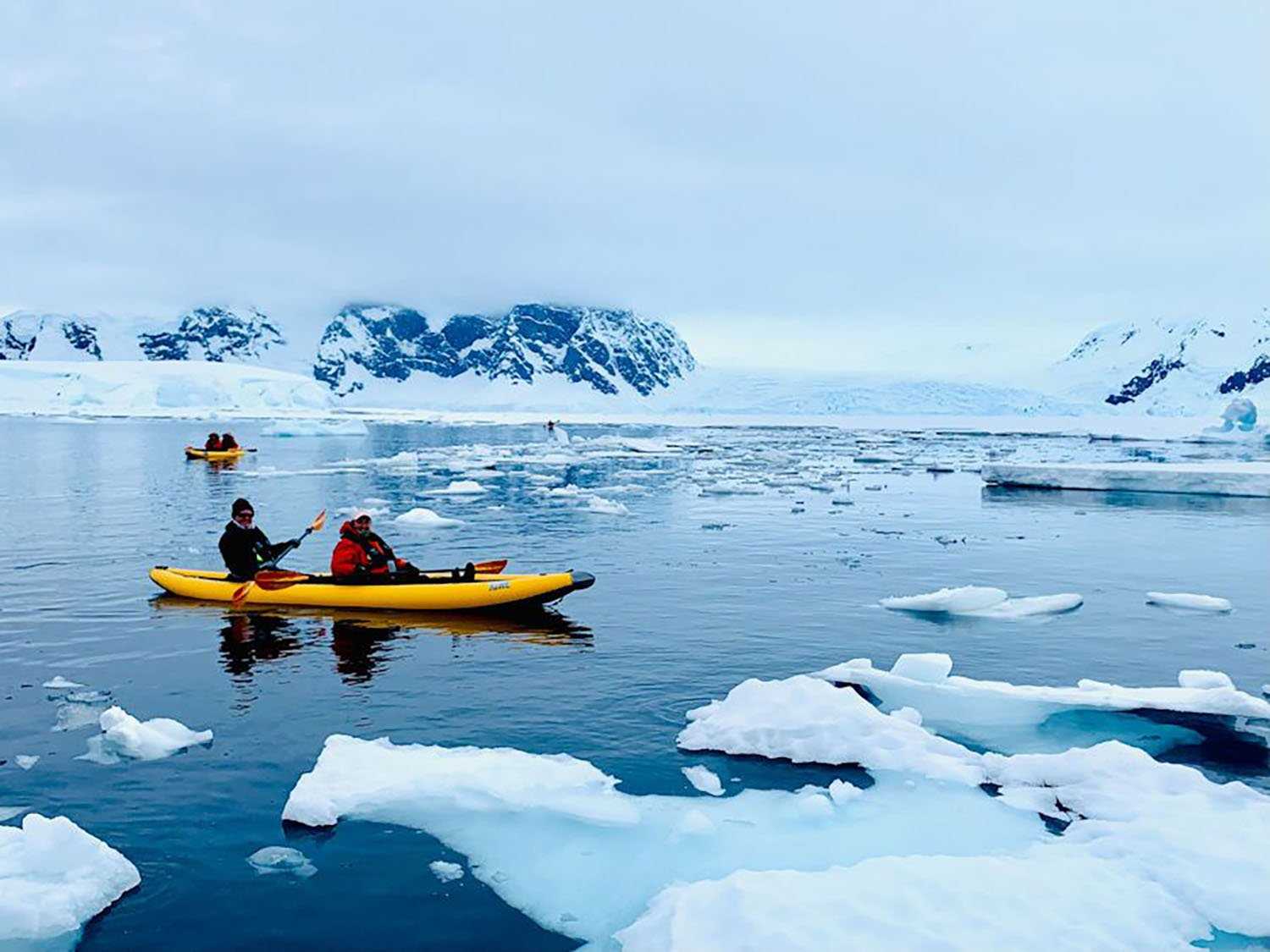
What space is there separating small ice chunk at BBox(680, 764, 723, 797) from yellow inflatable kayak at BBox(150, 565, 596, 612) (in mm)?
5802

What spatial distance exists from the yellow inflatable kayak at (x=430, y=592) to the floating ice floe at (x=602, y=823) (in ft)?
18.0

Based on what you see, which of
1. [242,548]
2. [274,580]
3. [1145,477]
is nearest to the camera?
[274,580]

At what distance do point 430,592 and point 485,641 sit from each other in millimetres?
1528

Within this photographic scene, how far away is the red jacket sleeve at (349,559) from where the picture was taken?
44.8ft

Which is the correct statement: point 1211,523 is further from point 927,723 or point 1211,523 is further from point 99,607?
point 99,607

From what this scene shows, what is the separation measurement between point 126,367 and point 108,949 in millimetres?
118121

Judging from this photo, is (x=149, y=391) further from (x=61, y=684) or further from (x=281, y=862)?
(x=281, y=862)

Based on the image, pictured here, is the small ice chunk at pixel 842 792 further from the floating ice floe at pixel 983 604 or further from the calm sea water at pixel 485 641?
the floating ice floe at pixel 983 604

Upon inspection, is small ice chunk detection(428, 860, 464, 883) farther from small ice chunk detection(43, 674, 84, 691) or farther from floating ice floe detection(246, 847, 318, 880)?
small ice chunk detection(43, 674, 84, 691)

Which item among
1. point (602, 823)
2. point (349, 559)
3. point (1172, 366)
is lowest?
point (602, 823)

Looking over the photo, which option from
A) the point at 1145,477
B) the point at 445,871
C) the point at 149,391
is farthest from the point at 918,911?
→ the point at 149,391

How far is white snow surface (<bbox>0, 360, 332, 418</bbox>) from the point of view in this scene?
317 feet

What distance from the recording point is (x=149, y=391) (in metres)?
101

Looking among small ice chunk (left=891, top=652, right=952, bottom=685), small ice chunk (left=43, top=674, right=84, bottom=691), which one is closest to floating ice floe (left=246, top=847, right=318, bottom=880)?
small ice chunk (left=43, top=674, right=84, bottom=691)
